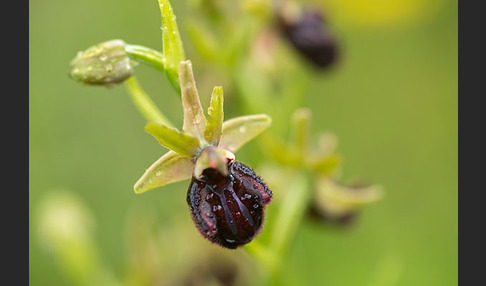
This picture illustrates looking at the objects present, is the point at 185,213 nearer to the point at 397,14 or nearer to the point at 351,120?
the point at 351,120

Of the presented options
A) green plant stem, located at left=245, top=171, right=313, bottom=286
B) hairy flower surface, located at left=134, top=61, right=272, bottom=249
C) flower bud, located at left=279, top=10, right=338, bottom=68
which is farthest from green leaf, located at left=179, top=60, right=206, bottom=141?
flower bud, located at left=279, top=10, right=338, bottom=68

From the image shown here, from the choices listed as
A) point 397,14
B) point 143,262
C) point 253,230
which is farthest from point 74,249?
point 397,14

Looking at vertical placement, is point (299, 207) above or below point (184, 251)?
above

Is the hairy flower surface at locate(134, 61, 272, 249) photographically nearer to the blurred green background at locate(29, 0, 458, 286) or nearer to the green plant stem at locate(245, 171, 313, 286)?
the green plant stem at locate(245, 171, 313, 286)

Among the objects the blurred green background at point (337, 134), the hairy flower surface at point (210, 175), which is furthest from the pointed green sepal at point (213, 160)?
the blurred green background at point (337, 134)

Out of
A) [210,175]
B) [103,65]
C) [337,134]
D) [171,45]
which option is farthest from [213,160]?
[337,134]
